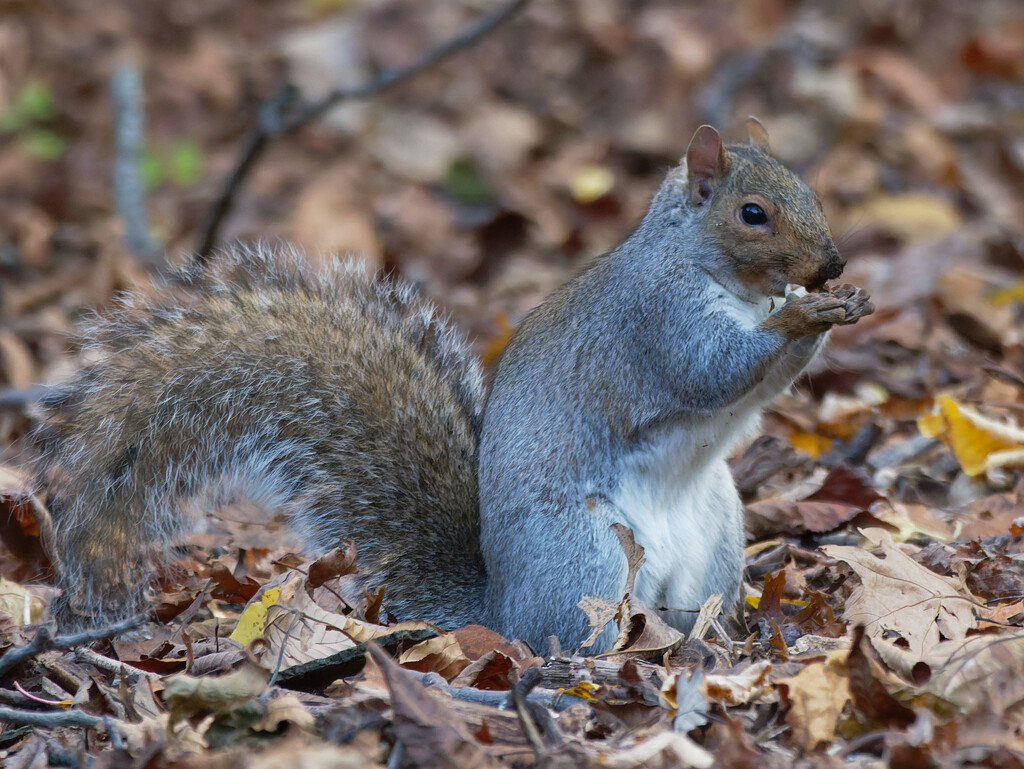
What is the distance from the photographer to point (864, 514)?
3.41 metres

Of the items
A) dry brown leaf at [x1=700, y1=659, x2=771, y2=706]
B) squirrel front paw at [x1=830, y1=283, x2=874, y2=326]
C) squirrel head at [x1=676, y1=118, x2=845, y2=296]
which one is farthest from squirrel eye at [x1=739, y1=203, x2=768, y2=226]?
dry brown leaf at [x1=700, y1=659, x2=771, y2=706]

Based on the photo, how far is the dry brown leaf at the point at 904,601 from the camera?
8.52 ft

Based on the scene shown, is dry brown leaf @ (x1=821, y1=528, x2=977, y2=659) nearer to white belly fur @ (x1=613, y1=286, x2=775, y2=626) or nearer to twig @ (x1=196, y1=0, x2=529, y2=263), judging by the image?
white belly fur @ (x1=613, y1=286, x2=775, y2=626)

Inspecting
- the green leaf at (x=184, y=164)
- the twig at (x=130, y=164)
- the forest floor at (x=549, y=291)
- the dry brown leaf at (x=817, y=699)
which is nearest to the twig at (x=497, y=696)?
the forest floor at (x=549, y=291)

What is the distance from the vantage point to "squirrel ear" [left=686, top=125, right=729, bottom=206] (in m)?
3.19

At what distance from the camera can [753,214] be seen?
307cm

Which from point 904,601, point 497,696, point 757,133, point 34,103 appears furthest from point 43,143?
point 904,601

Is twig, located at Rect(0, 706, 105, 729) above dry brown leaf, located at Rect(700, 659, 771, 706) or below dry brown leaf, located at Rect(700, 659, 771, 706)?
above

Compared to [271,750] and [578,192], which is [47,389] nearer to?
[271,750]

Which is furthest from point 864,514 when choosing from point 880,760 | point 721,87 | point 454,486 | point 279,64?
point 279,64

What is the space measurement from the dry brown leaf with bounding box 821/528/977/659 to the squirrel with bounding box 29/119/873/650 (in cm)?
43

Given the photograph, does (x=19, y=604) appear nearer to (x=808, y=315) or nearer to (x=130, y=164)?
(x=808, y=315)

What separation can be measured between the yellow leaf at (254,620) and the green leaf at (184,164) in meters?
5.62

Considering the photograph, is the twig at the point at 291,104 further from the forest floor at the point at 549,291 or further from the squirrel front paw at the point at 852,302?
the squirrel front paw at the point at 852,302
